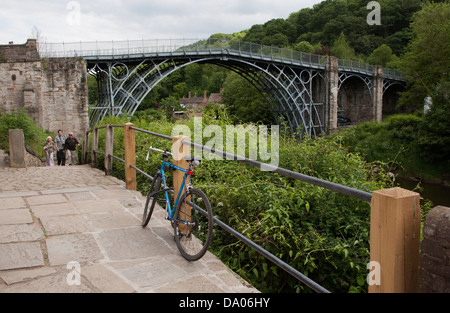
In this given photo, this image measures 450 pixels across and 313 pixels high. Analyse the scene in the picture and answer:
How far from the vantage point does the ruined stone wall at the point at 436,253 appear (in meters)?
1.67

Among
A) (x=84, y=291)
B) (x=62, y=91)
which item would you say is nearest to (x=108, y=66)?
(x=62, y=91)

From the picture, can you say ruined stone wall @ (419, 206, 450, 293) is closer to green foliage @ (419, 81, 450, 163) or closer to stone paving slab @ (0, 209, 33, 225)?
stone paving slab @ (0, 209, 33, 225)

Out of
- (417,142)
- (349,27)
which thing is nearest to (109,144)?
(417,142)

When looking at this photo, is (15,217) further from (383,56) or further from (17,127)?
(383,56)

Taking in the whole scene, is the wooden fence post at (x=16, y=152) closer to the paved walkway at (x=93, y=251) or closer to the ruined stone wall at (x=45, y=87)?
the paved walkway at (x=93, y=251)

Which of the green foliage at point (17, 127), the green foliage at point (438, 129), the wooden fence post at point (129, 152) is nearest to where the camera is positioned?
the wooden fence post at point (129, 152)

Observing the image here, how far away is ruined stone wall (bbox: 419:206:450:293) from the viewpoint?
1672mm

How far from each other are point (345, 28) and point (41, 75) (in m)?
51.9

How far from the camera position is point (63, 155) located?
13.8 metres

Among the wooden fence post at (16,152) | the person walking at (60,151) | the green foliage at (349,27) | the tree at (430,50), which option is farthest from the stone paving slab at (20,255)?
the green foliage at (349,27)

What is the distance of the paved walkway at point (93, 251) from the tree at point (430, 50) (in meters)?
34.1

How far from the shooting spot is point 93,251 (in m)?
3.46

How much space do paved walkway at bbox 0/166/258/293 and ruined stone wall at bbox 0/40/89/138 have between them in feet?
58.1
